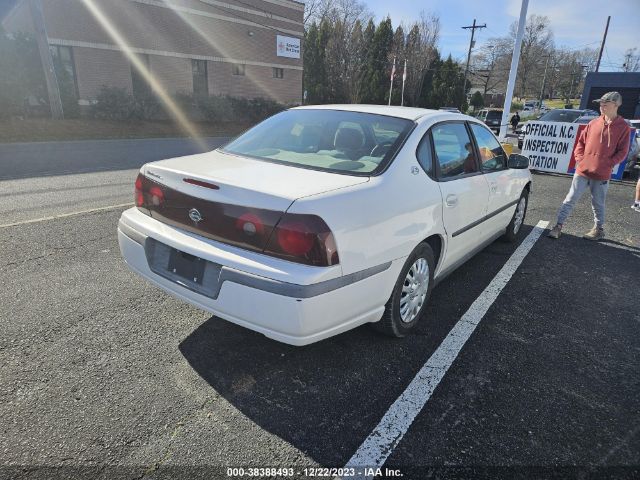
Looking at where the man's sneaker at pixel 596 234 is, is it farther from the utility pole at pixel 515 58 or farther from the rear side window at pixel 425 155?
the utility pole at pixel 515 58

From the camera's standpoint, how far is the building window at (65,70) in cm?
1864

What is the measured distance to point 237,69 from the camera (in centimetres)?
2906

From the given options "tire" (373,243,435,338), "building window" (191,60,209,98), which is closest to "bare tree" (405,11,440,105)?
"building window" (191,60,209,98)

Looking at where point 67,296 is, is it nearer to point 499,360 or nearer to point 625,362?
point 499,360

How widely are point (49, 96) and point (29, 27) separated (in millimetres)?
6512

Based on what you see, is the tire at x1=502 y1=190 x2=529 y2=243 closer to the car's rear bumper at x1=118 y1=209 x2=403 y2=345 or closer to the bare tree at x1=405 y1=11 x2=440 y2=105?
the car's rear bumper at x1=118 y1=209 x2=403 y2=345

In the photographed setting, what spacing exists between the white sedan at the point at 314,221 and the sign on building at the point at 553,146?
828 cm

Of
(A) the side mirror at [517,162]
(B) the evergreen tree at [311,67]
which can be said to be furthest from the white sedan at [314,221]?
(B) the evergreen tree at [311,67]

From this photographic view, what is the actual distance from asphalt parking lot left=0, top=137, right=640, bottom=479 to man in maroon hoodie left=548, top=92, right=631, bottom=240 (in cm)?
190

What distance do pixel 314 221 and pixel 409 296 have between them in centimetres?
114

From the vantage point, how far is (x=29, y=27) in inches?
797

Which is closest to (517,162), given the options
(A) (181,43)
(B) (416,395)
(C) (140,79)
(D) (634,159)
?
(B) (416,395)

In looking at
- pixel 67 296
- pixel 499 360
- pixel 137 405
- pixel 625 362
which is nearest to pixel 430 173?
pixel 499 360

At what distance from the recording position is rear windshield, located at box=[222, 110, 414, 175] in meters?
2.85
